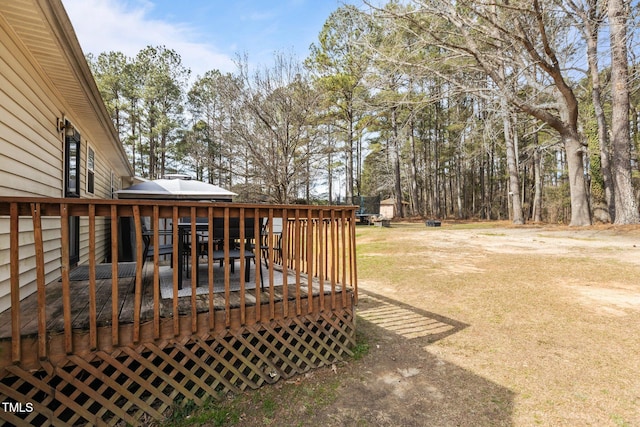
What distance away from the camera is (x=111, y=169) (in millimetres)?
8820

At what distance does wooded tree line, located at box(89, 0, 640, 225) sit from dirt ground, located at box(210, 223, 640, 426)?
6.73m

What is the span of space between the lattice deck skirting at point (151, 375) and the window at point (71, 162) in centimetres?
321

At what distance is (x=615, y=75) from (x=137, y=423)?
15625mm

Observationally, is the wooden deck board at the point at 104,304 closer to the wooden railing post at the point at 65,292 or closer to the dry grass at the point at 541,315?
the wooden railing post at the point at 65,292

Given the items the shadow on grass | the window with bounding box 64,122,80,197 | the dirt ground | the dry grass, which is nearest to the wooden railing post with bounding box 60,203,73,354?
the dirt ground

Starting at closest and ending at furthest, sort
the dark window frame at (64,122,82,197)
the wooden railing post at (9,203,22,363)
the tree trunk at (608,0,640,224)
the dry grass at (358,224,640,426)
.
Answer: the wooden railing post at (9,203,22,363)
the dry grass at (358,224,640,426)
the dark window frame at (64,122,82,197)
the tree trunk at (608,0,640,224)

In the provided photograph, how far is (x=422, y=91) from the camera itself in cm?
1352

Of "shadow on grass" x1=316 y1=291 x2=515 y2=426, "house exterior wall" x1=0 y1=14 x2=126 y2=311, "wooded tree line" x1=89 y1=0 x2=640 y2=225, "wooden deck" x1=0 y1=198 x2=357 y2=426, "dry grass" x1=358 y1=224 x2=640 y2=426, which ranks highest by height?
"wooded tree line" x1=89 y1=0 x2=640 y2=225

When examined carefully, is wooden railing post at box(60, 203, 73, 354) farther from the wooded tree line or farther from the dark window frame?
the wooded tree line

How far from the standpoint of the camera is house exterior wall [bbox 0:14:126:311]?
2.60 metres

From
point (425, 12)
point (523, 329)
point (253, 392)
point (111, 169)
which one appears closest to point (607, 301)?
point (523, 329)

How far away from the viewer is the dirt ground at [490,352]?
2.31 metres

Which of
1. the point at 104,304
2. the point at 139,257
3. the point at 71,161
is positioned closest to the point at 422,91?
the point at 71,161

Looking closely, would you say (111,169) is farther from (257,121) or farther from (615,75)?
(615,75)
